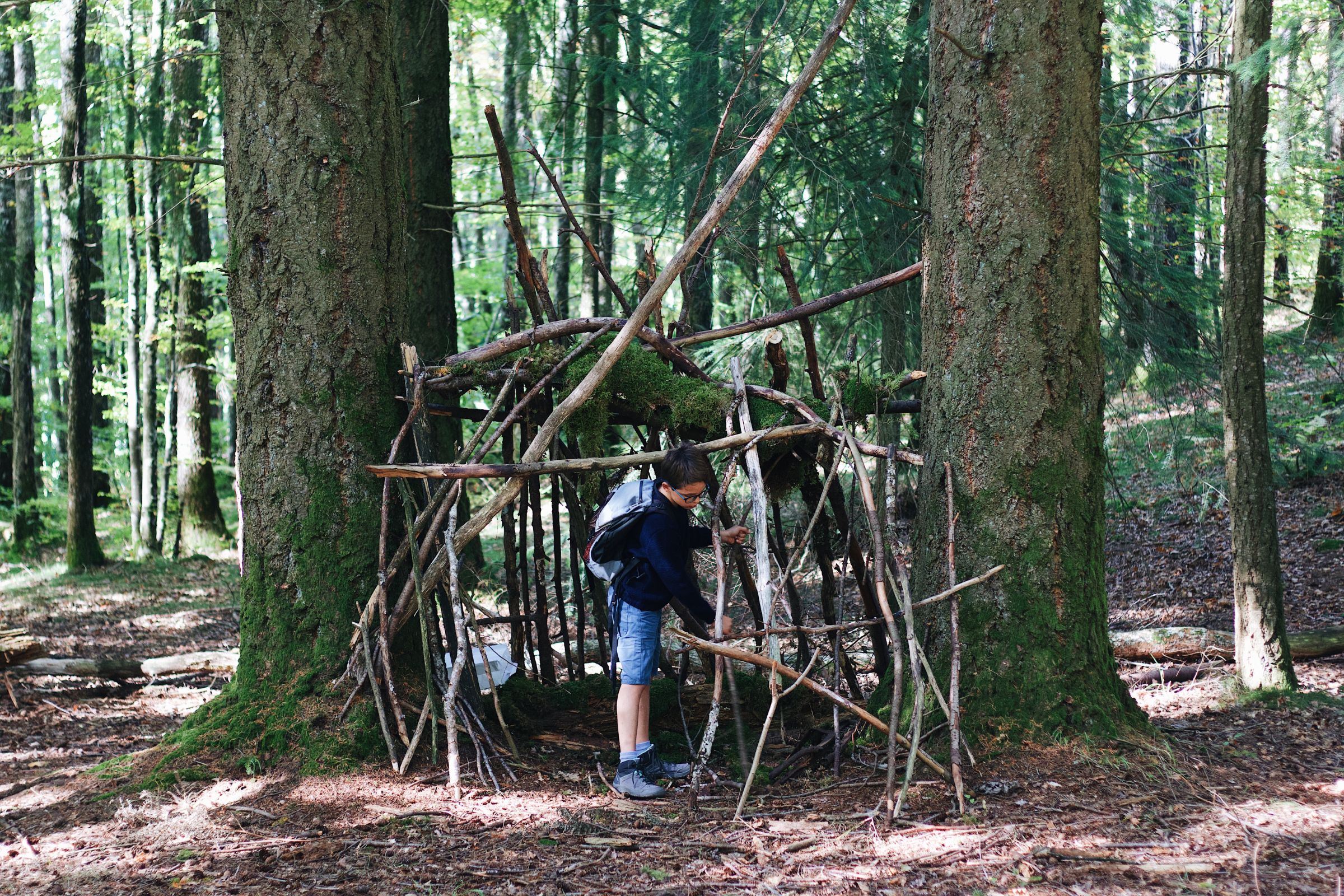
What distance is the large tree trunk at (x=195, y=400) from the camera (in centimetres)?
1250

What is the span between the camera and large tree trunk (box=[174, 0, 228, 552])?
492 inches

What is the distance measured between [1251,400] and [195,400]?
12.8m

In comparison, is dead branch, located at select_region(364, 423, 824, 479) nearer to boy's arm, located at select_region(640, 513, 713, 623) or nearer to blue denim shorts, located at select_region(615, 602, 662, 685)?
boy's arm, located at select_region(640, 513, 713, 623)

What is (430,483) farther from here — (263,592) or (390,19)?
(390,19)

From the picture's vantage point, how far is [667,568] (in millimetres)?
3848

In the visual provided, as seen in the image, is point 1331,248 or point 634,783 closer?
point 634,783

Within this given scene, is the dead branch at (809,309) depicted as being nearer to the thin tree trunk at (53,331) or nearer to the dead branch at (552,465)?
the dead branch at (552,465)

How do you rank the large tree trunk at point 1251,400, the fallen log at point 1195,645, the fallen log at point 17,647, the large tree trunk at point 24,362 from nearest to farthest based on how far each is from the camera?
the large tree trunk at point 1251,400 → the fallen log at point 1195,645 → the fallen log at point 17,647 → the large tree trunk at point 24,362

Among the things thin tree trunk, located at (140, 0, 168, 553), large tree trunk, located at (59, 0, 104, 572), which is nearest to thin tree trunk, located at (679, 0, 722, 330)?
thin tree trunk, located at (140, 0, 168, 553)

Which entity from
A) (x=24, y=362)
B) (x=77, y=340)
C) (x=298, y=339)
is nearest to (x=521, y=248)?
(x=298, y=339)

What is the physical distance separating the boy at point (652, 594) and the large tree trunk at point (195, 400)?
34.0 feet

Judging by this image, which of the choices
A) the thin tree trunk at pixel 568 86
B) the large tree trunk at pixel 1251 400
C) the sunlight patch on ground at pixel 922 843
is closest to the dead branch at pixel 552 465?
the sunlight patch on ground at pixel 922 843

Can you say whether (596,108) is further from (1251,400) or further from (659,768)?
(659,768)

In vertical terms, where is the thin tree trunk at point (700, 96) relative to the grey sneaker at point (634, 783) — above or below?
above
